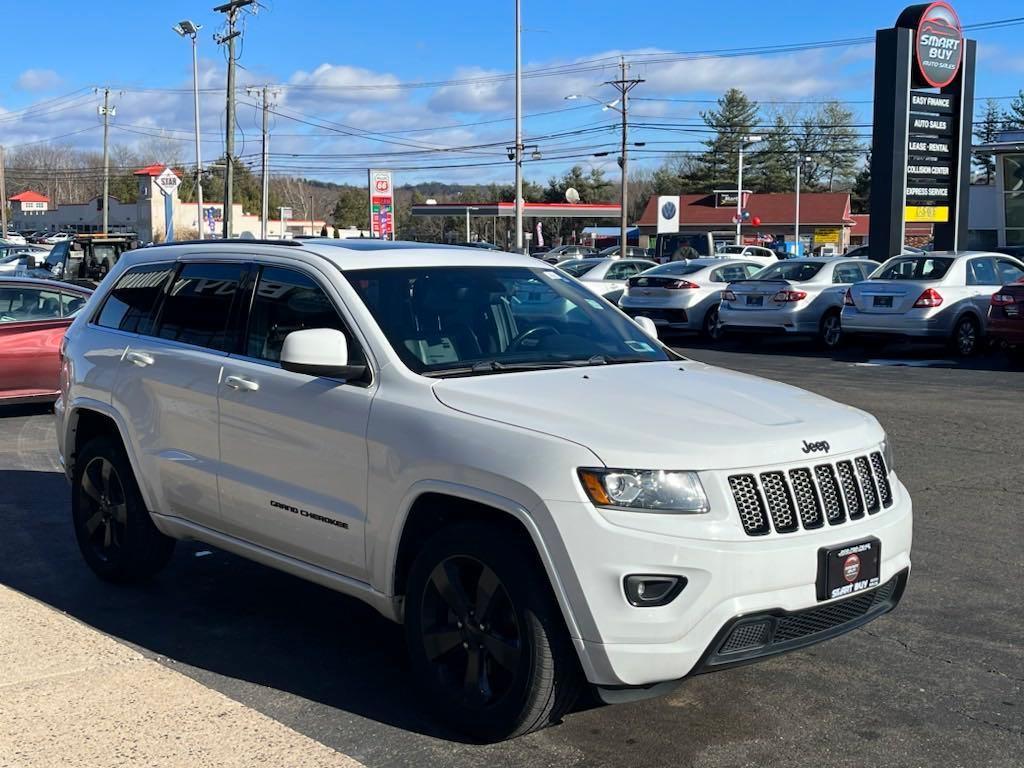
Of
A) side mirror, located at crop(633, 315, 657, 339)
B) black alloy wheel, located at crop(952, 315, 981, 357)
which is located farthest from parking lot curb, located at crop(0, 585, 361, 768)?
black alloy wheel, located at crop(952, 315, 981, 357)

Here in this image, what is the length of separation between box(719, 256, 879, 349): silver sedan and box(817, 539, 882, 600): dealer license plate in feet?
52.0

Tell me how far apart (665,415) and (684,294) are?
60.0 ft

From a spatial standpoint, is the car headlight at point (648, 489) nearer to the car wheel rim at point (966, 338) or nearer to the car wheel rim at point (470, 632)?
the car wheel rim at point (470, 632)

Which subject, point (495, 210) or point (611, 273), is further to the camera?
point (495, 210)

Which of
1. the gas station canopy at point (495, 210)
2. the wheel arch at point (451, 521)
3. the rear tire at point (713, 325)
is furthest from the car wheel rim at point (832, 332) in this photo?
the gas station canopy at point (495, 210)

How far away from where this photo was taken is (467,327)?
508 centimetres

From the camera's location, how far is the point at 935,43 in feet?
81.9

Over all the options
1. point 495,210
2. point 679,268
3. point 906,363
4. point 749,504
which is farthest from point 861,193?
point 749,504

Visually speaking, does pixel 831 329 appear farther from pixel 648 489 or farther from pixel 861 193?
pixel 861 193

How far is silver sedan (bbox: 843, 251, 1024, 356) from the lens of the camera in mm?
18078

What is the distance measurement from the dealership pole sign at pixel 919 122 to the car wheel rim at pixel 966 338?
24.4ft

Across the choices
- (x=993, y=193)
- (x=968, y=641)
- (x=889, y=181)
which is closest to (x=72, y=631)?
(x=968, y=641)

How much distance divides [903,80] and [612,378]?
22.3m

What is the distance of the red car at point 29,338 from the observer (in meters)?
12.4
